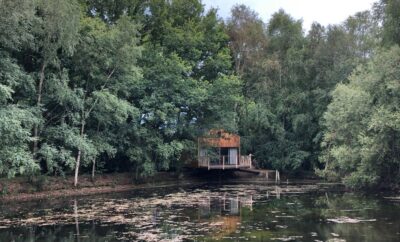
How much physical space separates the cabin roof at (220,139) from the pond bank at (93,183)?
301 centimetres

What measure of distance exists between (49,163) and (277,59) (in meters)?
25.2

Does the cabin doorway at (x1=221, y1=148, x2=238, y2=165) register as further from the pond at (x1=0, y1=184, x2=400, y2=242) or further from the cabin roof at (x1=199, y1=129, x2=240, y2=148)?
the pond at (x1=0, y1=184, x2=400, y2=242)

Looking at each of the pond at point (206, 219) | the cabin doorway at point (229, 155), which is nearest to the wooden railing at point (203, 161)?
the cabin doorway at point (229, 155)

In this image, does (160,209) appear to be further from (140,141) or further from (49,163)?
(140,141)

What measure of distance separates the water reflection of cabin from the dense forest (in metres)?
1.13

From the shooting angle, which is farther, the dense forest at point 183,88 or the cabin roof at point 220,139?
the cabin roof at point 220,139

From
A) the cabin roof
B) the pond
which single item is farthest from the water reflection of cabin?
the pond

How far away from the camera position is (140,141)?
109 feet

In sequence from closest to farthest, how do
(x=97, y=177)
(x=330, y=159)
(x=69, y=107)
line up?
1. (x=69, y=107)
2. (x=97, y=177)
3. (x=330, y=159)

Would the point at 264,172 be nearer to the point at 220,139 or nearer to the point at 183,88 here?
the point at 220,139

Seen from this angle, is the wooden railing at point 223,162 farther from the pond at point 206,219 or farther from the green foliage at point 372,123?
the pond at point 206,219


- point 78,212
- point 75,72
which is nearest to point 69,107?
point 75,72

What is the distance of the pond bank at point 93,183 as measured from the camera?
83.4 feet

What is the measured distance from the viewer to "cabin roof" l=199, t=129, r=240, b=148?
3741cm
